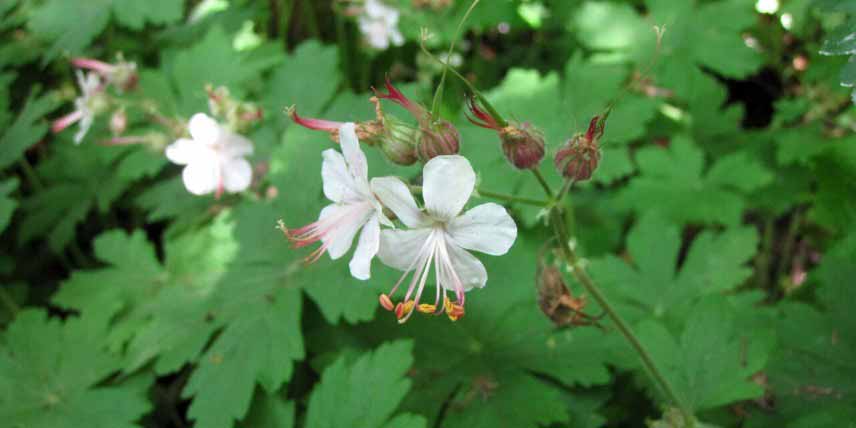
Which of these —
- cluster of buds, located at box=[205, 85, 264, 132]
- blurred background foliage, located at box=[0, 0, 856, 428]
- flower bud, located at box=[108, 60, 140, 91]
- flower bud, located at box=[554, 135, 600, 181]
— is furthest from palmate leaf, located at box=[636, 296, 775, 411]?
flower bud, located at box=[108, 60, 140, 91]

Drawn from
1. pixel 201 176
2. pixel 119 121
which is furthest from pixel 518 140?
pixel 119 121

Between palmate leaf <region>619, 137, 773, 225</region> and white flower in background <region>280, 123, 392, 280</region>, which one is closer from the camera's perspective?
white flower in background <region>280, 123, 392, 280</region>

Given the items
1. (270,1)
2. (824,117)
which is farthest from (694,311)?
(270,1)

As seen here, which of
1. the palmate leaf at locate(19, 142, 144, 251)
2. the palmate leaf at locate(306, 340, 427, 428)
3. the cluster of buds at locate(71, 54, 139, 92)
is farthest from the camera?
the palmate leaf at locate(19, 142, 144, 251)

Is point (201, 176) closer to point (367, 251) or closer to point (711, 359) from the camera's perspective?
point (367, 251)

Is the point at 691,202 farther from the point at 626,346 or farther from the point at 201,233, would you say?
the point at 201,233

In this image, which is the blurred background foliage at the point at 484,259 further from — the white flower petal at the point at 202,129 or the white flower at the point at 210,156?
the white flower petal at the point at 202,129

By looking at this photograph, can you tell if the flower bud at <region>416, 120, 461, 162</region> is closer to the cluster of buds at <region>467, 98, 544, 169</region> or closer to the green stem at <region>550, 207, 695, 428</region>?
the cluster of buds at <region>467, 98, 544, 169</region>
